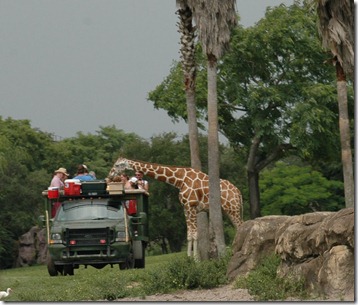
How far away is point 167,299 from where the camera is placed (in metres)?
23.5

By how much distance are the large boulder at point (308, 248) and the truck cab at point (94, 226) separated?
2274mm

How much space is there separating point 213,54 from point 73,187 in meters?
6.68

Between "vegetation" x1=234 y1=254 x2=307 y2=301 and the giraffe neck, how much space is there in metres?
11.2

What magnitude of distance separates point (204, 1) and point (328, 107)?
20.0 meters

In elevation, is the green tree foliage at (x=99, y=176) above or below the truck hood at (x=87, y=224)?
above

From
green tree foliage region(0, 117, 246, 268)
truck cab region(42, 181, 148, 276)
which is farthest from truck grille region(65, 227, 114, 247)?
green tree foliage region(0, 117, 246, 268)

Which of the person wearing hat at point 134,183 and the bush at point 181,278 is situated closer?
the bush at point 181,278

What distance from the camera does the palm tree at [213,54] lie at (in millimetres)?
31141

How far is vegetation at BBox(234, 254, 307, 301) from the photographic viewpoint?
2142 cm

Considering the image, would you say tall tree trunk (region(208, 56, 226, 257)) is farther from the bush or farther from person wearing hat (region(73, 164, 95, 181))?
the bush

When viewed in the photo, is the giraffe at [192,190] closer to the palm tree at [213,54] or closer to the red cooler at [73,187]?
the palm tree at [213,54]

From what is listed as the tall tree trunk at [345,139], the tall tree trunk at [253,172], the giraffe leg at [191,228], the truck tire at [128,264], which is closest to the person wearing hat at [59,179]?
the truck tire at [128,264]

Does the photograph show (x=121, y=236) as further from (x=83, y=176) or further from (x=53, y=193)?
(x=83, y=176)

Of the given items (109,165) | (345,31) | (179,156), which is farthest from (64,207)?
(109,165)
